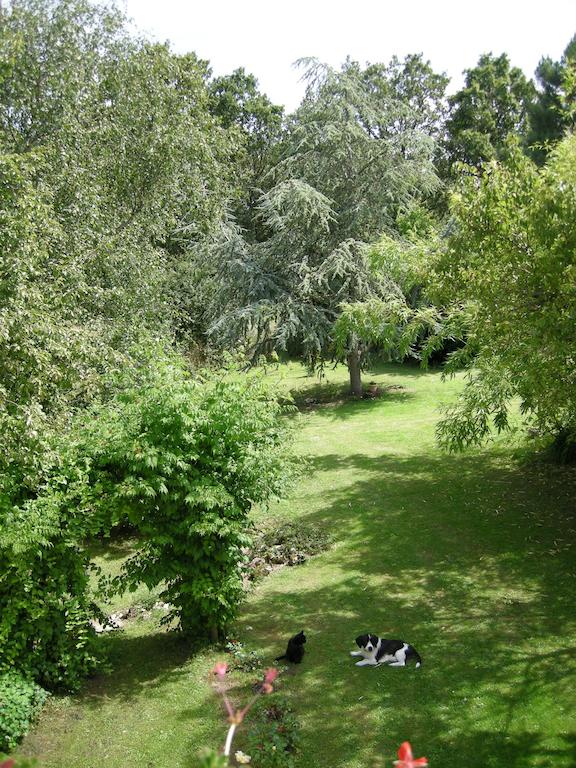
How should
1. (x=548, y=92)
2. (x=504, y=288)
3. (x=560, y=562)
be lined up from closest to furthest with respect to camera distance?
1. (x=504, y=288)
2. (x=560, y=562)
3. (x=548, y=92)

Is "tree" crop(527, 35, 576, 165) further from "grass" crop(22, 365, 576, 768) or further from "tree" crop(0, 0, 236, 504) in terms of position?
"grass" crop(22, 365, 576, 768)

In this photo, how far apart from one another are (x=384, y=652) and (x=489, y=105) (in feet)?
109

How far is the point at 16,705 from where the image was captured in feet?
20.1

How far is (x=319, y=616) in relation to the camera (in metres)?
8.60

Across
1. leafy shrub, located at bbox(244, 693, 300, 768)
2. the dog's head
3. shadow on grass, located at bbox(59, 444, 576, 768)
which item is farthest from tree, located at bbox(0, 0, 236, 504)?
the dog's head

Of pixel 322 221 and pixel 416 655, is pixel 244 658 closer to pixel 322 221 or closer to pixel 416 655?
pixel 416 655

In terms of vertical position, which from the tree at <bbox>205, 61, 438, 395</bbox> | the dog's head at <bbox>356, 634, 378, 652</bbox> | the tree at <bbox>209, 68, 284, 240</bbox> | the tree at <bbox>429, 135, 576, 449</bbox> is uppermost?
the tree at <bbox>209, 68, 284, 240</bbox>

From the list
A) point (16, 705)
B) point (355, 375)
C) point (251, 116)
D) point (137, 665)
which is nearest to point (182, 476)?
point (137, 665)

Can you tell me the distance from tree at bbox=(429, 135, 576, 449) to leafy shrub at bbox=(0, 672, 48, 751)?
658cm

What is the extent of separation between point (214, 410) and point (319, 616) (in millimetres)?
3317

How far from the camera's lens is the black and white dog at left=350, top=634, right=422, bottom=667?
7.20 m

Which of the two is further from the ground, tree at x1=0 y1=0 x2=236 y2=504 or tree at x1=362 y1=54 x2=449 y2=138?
tree at x1=362 y1=54 x2=449 y2=138

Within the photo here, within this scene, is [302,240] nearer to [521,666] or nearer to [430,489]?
[430,489]

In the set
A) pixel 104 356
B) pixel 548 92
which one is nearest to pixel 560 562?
pixel 104 356
